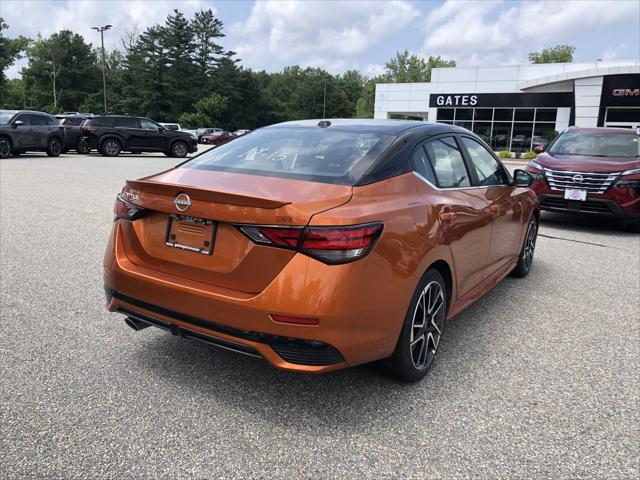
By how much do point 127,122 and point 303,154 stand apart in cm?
2073

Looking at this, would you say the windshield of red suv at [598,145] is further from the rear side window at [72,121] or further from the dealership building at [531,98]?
the dealership building at [531,98]

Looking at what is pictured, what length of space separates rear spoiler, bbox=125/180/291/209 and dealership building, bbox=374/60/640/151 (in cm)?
3584

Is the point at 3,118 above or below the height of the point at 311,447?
above

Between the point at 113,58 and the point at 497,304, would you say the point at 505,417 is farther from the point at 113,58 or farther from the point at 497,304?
the point at 113,58

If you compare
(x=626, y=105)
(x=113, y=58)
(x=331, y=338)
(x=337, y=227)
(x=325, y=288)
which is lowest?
(x=331, y=338)

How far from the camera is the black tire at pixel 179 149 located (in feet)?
75.9

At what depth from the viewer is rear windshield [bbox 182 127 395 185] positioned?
9.82 feet

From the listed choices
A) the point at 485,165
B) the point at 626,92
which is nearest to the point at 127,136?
the point at 485,165

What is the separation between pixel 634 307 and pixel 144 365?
4248 mm

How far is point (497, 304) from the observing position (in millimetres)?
4789

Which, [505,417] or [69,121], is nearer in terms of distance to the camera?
[505,417]

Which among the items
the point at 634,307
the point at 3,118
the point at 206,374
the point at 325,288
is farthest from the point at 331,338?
the point at 3,118

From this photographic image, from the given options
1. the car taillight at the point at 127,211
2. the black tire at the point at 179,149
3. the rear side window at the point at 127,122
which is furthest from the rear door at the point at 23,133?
the car taillight at the point at 127,211

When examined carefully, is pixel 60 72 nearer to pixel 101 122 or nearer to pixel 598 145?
pixel 101 122
